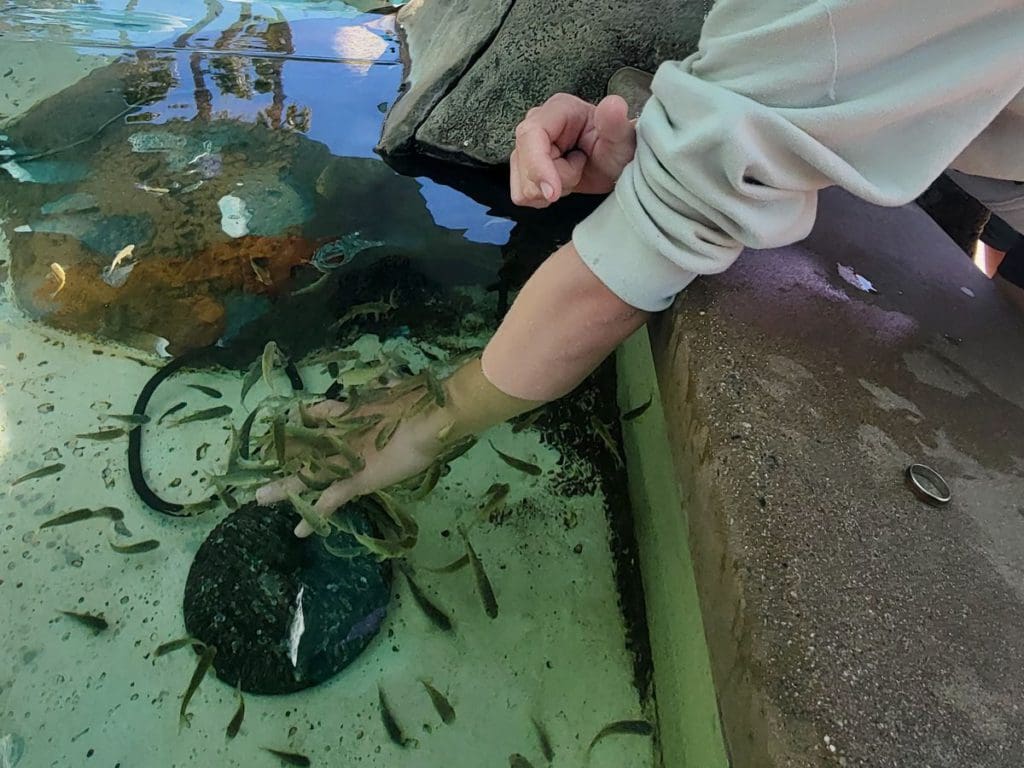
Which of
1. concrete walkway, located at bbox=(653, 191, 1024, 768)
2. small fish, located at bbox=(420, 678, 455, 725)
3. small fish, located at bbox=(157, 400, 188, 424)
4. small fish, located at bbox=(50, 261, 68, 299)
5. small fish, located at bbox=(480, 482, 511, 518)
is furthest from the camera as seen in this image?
small fish, located at bbox=(50, 261, 68, 299)

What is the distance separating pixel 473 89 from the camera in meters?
2.76

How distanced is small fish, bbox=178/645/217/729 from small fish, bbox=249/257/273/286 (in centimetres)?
122

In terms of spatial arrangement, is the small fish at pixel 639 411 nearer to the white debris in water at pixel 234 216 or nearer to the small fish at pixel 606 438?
the small fish at pixel 606 438

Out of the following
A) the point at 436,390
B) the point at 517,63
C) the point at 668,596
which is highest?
the point at 517,63

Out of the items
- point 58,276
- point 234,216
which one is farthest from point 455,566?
point 58,276

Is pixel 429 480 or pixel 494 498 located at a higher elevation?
pixel 429 480

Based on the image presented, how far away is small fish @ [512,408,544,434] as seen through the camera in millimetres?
1983

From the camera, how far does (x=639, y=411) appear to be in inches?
78.8

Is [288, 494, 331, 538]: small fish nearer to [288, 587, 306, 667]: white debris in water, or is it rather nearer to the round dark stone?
the round dark stone

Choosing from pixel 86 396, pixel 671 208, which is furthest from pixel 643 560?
pixel 86 396

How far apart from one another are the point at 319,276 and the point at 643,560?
1.39m

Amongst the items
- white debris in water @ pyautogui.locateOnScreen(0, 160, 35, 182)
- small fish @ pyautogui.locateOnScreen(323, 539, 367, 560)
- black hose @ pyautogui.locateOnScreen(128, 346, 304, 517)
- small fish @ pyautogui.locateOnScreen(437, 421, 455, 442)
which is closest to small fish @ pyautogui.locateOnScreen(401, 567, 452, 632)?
small fish @ pyautogui.locateOnScreen(323, 539, 367, 560)

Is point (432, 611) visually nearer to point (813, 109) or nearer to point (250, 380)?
point (250, 380)

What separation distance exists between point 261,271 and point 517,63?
1.19 m
